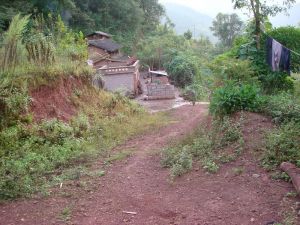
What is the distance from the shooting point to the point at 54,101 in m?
10.1

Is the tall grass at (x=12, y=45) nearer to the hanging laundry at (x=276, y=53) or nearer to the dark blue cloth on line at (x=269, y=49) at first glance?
the hanging laundry at (x=276, y=53)

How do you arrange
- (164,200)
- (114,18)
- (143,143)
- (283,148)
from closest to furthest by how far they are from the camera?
(164,200), (283,148), (143,143), (114,18)

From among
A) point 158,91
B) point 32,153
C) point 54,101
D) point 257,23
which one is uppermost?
point 257,23

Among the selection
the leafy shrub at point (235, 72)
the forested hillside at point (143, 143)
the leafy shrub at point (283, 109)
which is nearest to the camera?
the forested hillside at point (143, 143)

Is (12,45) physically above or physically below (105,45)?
below

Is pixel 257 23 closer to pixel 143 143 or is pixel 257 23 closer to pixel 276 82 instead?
pixel 276 82

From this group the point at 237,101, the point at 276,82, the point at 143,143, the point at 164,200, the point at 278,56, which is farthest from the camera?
the point at 276,82

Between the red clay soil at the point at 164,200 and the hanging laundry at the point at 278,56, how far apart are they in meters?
4.29

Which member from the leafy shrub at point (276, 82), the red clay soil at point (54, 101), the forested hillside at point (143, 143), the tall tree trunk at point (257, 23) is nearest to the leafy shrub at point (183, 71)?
the forested hillside at point (143, 143)

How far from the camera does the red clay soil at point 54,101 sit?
30.4 feet

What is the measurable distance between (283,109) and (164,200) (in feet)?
12.1

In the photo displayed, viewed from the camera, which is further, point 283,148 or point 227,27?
point 227,27

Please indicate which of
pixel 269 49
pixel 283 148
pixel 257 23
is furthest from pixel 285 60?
pixel 283 148

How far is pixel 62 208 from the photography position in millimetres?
5051
